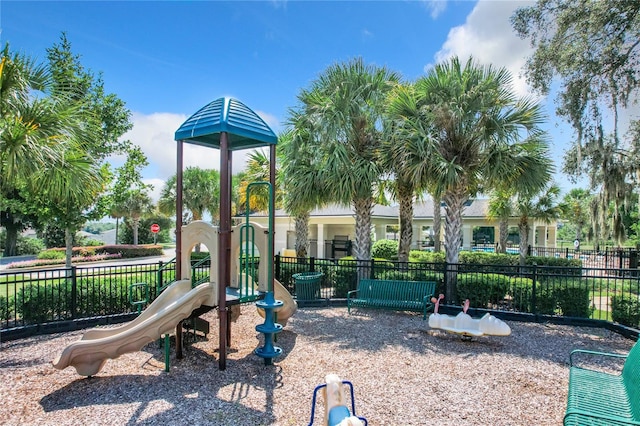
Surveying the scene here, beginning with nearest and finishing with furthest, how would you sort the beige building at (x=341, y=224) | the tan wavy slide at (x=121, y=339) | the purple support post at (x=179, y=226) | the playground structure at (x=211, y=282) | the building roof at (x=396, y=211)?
the tan wavy slide at (x=121, y=339) → the playground structure at (x=211, y=282) → the purple support post at (x=179, y=226) → the beige building at (x=341, y=224) → the building roof at (x=396, y=211)

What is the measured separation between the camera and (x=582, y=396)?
11.1ft

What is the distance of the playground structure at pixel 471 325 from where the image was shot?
6.68 meters

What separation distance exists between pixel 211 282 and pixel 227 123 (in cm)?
244

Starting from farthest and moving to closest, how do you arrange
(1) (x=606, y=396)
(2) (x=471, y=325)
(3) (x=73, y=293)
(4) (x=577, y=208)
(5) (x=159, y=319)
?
(4) (x=577, y=208) < (3) (x=73, y=293) < (2) (x=471, y=325) < (5) (x=159, y=319) < (1) (x=606, y=396)

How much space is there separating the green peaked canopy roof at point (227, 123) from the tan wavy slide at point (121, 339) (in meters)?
2.39

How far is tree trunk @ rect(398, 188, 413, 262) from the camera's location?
11883mm

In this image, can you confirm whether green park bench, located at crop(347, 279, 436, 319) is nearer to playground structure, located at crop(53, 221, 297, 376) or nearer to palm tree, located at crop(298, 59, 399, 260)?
palm tree, located at crop(298, 59, 399, 260)

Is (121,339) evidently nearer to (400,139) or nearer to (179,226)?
(179,226)

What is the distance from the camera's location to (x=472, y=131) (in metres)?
9.34

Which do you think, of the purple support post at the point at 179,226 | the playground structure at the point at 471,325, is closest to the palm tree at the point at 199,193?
the purple support post at the point at 179,226

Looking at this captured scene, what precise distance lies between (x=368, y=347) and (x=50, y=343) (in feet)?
19.1

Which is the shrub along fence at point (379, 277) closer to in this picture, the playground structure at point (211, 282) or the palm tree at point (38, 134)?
the playground structure at point (211, 282)

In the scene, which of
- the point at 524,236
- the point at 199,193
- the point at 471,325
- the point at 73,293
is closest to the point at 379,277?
the point at 471,325

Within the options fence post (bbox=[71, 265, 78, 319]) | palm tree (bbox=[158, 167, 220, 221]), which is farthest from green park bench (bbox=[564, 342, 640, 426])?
palm tree (bbox=[158, 167, 220, 221])
